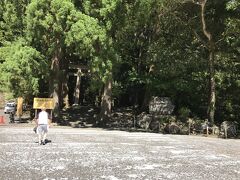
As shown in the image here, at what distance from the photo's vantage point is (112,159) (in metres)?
16.1

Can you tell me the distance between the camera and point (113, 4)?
29.8 metres

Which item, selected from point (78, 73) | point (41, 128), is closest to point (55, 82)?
point (78, 73)

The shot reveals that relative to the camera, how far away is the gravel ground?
13.5 metres

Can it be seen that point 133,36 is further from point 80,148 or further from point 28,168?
point 28,168

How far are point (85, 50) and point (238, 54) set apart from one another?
1134 cm

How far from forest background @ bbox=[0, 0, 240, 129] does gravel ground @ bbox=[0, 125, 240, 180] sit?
10.3 m

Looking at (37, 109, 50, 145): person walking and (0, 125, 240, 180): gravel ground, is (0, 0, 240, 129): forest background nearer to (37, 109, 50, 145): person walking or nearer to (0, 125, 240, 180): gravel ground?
(0, 125, 240, 180): gravel ground

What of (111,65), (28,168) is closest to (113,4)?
(111,65)

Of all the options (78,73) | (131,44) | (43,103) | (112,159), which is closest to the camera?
(112,159)

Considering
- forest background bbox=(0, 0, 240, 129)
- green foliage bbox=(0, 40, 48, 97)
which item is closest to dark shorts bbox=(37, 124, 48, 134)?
forest background bbox=(0, 0, 240, 129)

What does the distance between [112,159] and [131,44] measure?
2583 cm

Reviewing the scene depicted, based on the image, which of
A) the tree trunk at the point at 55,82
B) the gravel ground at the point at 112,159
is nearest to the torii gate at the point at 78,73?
the tree trunk at the point at 55,82

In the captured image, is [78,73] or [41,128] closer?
[41,128]

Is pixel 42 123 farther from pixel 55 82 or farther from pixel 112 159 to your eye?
pixel 55 82
